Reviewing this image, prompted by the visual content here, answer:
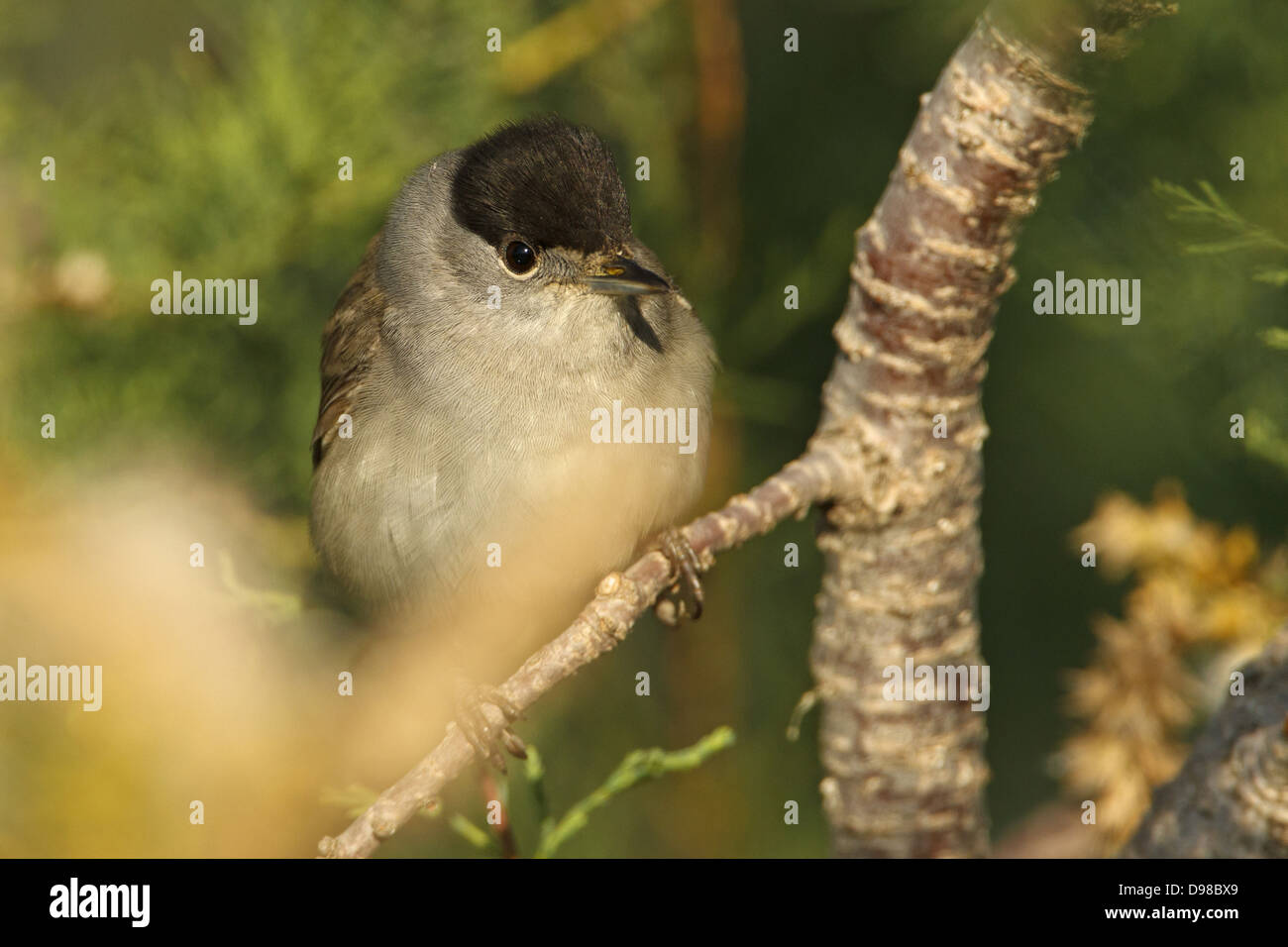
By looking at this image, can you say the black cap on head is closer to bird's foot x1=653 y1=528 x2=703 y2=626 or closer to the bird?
the bird

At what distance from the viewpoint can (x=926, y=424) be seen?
9.89 feet

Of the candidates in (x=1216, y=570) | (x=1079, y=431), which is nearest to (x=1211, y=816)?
(x=1216, y=570)

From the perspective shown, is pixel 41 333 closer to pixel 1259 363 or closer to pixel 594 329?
pixel 594 329

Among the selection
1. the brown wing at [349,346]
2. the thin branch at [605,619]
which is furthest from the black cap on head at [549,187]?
the thin branch at [605,619]

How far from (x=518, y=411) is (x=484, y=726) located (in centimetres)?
85

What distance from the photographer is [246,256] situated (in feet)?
12.3

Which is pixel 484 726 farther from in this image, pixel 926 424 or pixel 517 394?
pixel 926 424

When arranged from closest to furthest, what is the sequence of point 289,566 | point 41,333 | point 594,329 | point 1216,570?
1. point 1216,570
2. point 594,329
3. point 41,333
4. point 289,566

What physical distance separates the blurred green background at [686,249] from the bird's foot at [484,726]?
2.01 ft

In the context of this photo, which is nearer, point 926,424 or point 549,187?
point 926,424

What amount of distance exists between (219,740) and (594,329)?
1.52 m

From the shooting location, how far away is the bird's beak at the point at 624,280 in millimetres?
3142

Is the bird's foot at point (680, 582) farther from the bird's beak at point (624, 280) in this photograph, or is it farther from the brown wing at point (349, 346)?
the brown wing at point (349, 346)

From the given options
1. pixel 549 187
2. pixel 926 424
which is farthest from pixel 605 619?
pixel 549 187
